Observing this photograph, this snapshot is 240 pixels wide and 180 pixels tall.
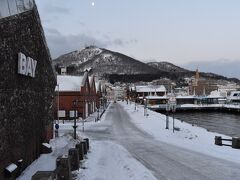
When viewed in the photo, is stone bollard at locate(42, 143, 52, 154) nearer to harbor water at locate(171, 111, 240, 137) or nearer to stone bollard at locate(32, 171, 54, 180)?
stone bollard at locate(32, 171, 54, 180)

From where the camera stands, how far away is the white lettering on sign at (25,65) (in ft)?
69.7

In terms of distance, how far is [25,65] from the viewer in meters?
22.6

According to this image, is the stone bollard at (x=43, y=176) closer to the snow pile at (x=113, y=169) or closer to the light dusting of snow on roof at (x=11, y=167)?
the snow pile at (x=113, y=169)

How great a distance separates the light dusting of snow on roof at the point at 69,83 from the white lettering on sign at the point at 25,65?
4714 centimetres

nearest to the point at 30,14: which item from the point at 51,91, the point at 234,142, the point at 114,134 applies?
the point at 51,91

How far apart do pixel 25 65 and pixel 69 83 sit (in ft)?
170

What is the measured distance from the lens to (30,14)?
79.4 feet

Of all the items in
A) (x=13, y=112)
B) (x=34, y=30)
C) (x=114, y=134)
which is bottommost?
(x=114, y=134)

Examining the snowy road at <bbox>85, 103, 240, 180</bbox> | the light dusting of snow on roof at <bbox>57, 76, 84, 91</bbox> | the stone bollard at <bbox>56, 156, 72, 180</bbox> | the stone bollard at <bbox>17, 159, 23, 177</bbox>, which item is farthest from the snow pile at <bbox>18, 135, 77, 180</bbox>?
the light dusting of snow on roof at <bbox>57, 76, 84, 91</bbox>

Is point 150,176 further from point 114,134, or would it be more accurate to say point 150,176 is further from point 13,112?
point 114,134

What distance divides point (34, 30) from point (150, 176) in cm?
1221

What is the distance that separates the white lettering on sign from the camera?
2124 centimetres

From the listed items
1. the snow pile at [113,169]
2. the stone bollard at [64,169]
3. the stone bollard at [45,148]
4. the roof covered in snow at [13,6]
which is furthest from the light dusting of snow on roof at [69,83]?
the stone bollard at [64,169]

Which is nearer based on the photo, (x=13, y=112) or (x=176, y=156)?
(x=13, y=112)
